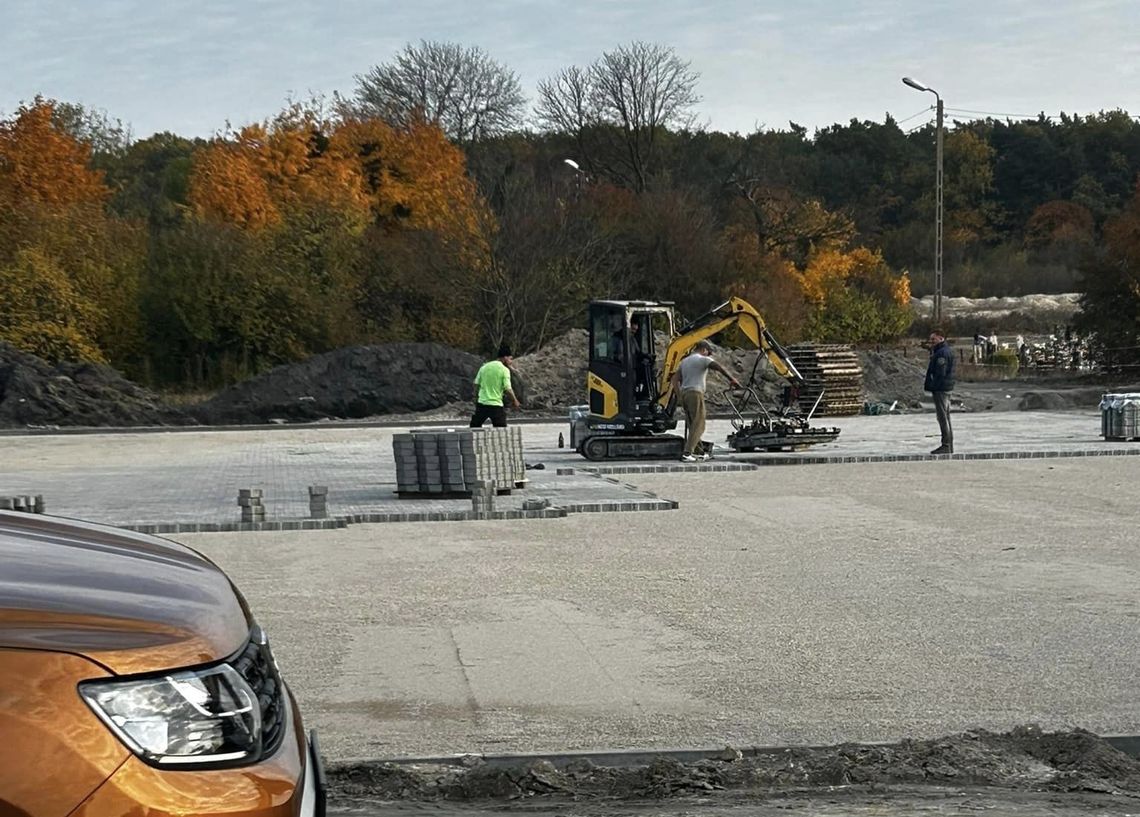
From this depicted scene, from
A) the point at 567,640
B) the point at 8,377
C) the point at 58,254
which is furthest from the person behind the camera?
the point at 58,254

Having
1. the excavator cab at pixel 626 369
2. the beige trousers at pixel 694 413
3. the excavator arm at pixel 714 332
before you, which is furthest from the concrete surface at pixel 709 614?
the excavator arm at pixel 714 332

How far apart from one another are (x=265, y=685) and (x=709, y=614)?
277 inches

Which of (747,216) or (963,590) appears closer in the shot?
(963,590)

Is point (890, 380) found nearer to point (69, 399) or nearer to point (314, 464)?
point (69, 399)

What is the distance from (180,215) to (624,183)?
977 inches

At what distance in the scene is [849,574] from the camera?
12211 mm

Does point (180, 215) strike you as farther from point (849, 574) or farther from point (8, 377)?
point (849, 574)

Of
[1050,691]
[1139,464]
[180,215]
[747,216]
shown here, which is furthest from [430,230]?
[1050,691]

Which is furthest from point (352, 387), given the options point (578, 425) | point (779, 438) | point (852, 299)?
point (852, 299)

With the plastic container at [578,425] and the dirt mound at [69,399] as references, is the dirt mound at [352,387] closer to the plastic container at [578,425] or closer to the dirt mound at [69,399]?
the dirt mound at [69,399]

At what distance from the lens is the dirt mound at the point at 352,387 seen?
42.8m

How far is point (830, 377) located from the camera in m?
38.9

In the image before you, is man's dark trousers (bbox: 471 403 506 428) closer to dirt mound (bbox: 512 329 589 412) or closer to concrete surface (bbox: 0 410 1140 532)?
concrete surface (bbox: 0 410 1140 532)

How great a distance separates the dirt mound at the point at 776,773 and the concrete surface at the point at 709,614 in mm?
366
